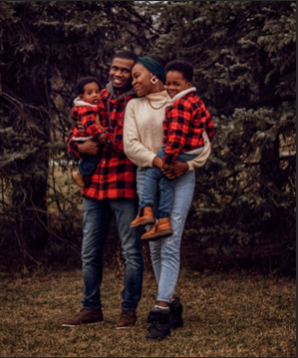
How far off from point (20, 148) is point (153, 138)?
289 centimetres

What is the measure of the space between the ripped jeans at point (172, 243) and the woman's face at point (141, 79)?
61cm

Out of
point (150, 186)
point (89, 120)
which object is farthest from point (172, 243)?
point (89, 120)

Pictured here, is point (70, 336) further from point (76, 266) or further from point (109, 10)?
point (109, 10)

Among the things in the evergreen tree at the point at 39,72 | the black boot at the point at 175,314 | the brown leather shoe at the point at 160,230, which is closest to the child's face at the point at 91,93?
the brown leather shoe at the point at 160,230

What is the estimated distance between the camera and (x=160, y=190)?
4.34 m

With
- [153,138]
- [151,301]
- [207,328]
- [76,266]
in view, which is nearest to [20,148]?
[76,266]

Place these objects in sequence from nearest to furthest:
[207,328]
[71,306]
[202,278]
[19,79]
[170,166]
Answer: [170,166] < [207,328] < [71,306] < [202,278] < [19,79]

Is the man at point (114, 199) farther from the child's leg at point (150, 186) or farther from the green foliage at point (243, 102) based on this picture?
the green foliage at point (243, 102)

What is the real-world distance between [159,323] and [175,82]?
1.80 metres

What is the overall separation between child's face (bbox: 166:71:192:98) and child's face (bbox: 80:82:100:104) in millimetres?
644

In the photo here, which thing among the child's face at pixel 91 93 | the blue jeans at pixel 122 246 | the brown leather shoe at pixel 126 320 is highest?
the child's face at pixel 91 93

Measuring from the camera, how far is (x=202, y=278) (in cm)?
674

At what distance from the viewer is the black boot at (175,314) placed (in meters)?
4.49

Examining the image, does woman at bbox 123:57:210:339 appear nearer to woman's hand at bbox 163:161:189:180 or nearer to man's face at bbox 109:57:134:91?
woman's hand at bbox 163:161:189:180
